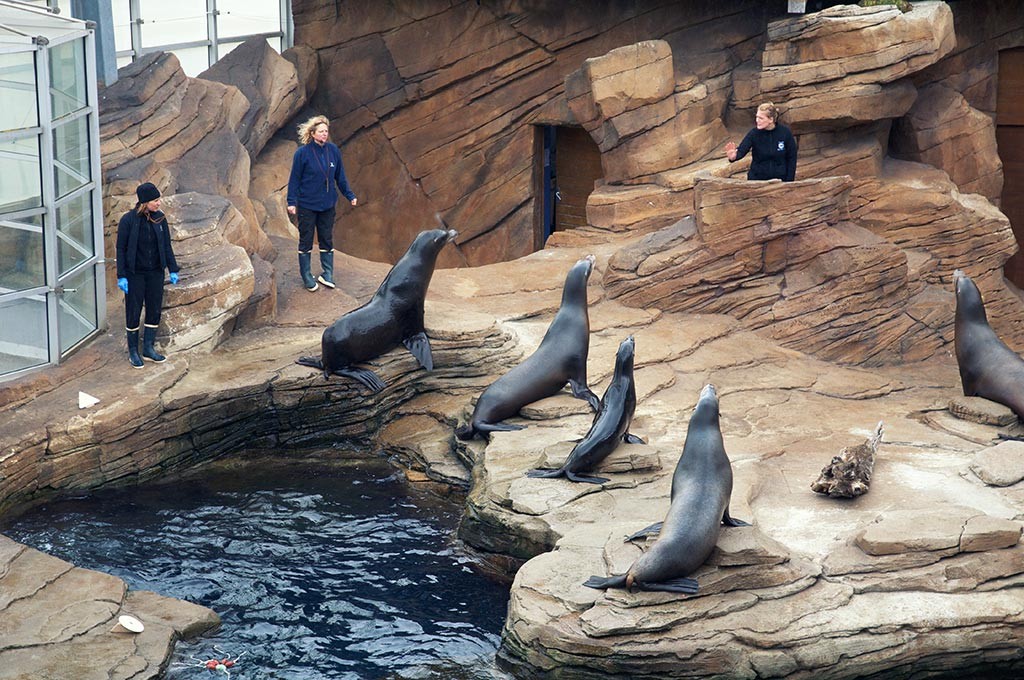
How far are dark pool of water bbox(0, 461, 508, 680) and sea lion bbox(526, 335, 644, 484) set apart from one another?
0.82 m

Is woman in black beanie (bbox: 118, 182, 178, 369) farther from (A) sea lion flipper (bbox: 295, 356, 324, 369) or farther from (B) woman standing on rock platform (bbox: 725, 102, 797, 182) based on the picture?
(B) woman standing on rock platform (bbox: 725, 102, 797, 182)

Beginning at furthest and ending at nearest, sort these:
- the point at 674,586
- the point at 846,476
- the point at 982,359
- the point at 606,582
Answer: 1. the point at 982,359
2. the point at 846,476
3. the point at 606,582
4. the point at 674,586

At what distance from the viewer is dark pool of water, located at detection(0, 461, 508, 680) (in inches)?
261

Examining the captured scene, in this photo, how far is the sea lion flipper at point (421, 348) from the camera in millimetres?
9398

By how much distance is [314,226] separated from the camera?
427 inches

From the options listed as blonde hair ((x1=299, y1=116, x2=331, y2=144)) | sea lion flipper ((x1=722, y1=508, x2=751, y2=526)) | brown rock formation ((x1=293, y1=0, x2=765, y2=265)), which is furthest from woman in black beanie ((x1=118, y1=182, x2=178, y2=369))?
brown rock formation ((x1=293, y1=0, x2=765, y2=265))

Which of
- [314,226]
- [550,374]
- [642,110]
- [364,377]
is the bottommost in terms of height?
[364,377]

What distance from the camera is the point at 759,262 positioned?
11.0 meters

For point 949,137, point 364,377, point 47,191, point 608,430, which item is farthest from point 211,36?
point 608,430

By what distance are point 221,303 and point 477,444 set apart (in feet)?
7.54

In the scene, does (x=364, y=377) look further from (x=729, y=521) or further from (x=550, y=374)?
(x=729, y=521)

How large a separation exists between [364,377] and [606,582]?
3471 millimetres

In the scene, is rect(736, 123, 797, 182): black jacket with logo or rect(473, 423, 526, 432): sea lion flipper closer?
rect(473, 423, 526, 432): sea lion flipper

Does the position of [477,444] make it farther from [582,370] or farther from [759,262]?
[759,262]
